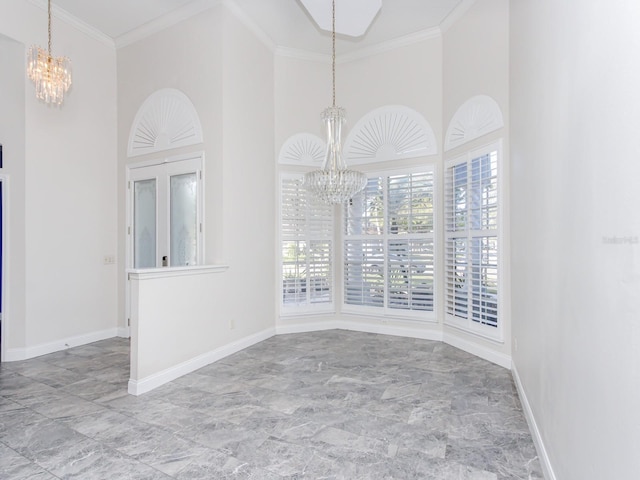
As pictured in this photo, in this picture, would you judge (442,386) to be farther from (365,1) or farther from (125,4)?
(125,4)

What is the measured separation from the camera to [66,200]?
183 inches

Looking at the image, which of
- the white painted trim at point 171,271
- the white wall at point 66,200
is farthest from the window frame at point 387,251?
the white wall at point 66,200

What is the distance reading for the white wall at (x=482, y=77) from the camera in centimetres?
380

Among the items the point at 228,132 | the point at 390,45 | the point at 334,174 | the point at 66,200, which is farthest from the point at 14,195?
the point at 390,45

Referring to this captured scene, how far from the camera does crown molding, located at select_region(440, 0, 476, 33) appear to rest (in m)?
4.24

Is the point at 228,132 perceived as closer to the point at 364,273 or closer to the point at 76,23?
the point at 76,23

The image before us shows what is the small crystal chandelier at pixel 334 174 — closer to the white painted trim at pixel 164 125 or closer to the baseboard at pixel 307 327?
the white painted trim at pixel 164 125

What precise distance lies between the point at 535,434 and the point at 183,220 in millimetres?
4176

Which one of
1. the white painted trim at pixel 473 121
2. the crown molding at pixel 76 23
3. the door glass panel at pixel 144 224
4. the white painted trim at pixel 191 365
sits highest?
the crown molding at pixel 76 23

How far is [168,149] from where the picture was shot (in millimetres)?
4762

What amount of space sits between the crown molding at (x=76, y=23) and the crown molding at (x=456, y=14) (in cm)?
456

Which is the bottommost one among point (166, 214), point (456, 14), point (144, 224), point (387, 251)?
point (387, 251)

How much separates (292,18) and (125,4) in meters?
2.02

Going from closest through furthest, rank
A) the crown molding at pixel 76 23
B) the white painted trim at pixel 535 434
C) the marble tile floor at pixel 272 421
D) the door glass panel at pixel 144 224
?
the white painted trim at pixel 535 434
the marble tile floor at pixel 272 421
the crown molding at pixel 76 23
the door glass panel at pixel 144 224
